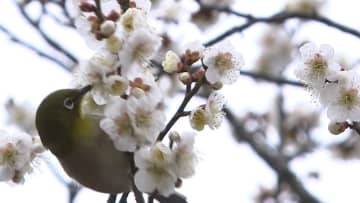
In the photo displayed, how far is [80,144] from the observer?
1.43m

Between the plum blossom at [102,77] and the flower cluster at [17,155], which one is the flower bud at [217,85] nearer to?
the plum blossom at [102,77]

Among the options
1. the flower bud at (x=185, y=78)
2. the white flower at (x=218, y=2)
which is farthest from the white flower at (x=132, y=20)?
the white flower at (x=218, y=2)

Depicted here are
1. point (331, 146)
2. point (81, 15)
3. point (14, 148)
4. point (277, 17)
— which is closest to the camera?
point (81, 15)

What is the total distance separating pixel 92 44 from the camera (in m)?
1.17

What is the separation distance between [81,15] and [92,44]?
0.08 metres

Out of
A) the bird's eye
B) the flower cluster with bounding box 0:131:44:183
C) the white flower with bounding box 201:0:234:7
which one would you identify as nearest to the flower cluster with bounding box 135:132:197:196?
the bird's eye

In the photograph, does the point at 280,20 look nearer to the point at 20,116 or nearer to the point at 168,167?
the point at 168,167

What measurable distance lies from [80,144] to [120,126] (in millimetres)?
309

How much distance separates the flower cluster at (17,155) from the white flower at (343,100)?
57 cm

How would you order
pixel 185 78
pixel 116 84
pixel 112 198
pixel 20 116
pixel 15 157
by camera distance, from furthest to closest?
pixel 20 116 → pixel 112 198 → pixel 15 157 → pixel 185 78 → pixel 116 84

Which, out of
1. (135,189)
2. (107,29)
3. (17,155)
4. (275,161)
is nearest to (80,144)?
(17,155)

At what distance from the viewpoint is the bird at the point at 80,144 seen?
1284 millimetres

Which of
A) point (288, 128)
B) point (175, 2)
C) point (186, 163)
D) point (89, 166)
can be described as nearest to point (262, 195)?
point (288, 128)

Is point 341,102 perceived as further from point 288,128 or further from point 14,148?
point 288,128
